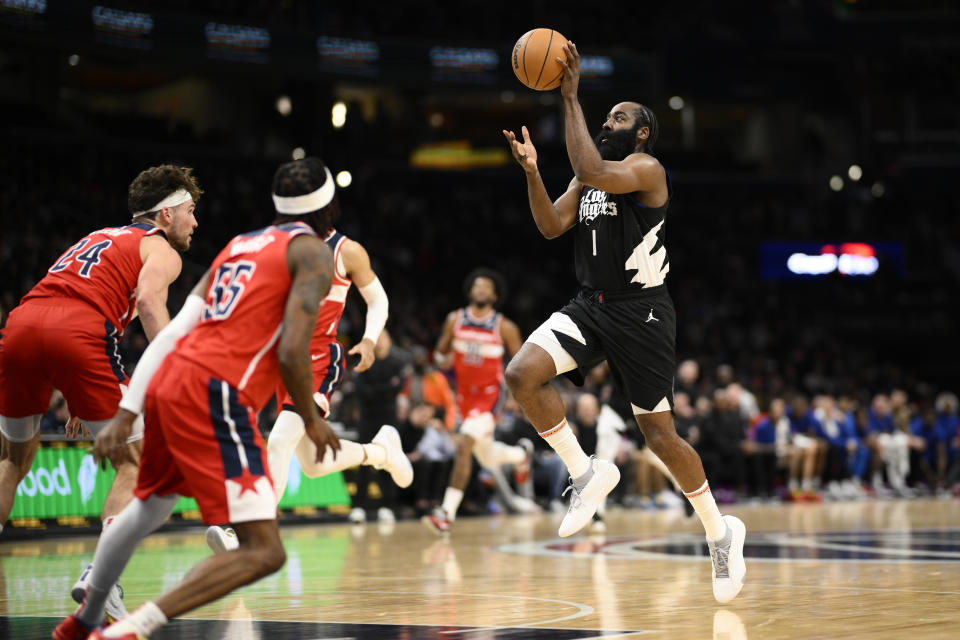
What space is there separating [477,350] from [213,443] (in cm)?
808

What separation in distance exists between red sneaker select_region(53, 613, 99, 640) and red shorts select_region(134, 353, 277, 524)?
65 cm

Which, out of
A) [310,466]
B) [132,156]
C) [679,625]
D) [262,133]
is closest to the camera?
[679,625]

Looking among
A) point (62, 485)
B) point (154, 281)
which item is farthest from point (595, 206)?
point (62, 485)

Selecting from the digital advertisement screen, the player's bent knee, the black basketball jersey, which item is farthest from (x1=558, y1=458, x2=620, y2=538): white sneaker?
the digital advertisement screen

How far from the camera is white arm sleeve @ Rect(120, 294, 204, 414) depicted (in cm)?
418

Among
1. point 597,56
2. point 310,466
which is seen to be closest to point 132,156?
point 597,56

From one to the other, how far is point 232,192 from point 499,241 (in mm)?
6814

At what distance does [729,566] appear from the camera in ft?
18.8

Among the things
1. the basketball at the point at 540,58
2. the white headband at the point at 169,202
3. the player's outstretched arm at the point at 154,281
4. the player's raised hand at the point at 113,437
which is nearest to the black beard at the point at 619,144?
the basketball at the point at 540,58

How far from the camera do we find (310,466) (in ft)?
21.9

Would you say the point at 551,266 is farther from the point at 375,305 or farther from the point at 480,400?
the point at 375,305

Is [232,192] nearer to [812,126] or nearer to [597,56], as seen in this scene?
[597,56]

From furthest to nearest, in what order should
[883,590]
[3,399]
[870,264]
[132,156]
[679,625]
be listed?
[870,264]
[132,156]
[883,590]
[3,399]
[679,625]

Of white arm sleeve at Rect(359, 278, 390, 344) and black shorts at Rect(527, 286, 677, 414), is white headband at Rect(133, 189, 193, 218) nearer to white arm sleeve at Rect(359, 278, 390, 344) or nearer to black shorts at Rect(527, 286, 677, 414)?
white arm sleeve at Rect(359, 278, 390, 344)
